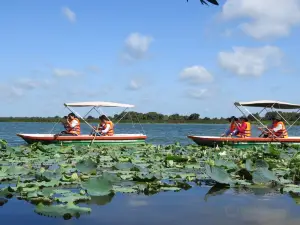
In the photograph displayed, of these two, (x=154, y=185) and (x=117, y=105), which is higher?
(x=117, y=105)

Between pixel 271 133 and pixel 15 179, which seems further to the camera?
pixel 271 133

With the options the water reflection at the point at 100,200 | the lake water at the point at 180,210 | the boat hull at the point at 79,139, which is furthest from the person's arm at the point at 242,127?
the water reflection at the point at 100,200

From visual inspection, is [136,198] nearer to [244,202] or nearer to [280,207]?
[244,202]


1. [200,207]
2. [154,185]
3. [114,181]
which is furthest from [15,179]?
[200,207]

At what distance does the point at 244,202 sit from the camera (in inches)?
195

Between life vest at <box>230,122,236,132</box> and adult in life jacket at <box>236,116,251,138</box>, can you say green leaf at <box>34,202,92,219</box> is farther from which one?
life vest at <box>230,122,236,132</box>

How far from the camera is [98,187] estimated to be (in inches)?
191

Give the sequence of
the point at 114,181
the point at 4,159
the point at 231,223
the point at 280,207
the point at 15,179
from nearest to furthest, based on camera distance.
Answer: the point at 231,223 → the point at 280,207 → the point at 114,181 → the point at 15,179 → the point at 4,159

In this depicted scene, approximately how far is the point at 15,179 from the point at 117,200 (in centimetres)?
185

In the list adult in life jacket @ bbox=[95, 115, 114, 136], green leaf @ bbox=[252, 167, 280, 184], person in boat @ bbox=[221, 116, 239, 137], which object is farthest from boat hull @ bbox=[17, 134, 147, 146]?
green leaf @ bbox=[252, 167, 280, 184]

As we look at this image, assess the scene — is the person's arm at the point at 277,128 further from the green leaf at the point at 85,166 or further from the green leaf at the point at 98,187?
the green leaf at the point at 98,187

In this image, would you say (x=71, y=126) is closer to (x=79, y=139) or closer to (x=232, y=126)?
(x=79, y=139)

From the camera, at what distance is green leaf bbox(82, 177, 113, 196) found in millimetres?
4820

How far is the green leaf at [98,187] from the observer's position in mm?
4820
